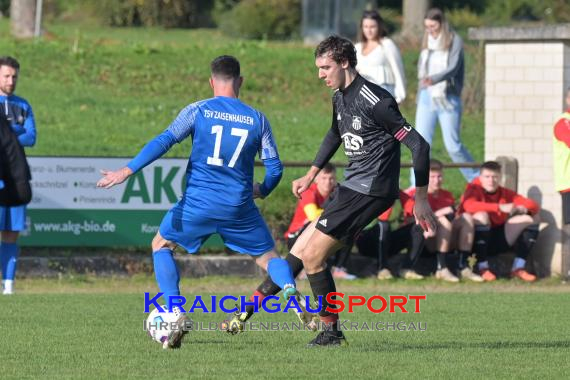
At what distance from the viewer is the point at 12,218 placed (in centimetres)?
1395

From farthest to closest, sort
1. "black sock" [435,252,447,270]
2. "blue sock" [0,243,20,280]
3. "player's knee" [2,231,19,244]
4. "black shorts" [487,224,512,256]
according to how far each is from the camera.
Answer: "black shorts" [487,224,512,256], "black sock" [435,252,447,270], "player's knee" [2,231,19,244], "blue sock" [0,243,20,280]

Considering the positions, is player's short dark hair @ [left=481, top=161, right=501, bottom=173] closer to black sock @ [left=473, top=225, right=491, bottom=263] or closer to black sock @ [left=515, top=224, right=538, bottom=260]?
black sock @ [left=473, top=225, right=491, bottom=263]

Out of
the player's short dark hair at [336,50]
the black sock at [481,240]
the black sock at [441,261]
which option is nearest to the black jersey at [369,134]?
the player's short dark hair at [336,50]

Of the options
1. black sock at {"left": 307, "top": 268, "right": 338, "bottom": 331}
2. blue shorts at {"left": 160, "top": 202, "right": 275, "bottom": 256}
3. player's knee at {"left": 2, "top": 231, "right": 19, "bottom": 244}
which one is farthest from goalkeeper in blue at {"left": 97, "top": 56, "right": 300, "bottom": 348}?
player's knee at {"left": 2, "top": 231, "right": 19, "bottom": 244}

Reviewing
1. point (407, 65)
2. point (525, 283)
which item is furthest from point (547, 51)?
point (407, 65)

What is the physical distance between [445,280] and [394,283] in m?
0.64

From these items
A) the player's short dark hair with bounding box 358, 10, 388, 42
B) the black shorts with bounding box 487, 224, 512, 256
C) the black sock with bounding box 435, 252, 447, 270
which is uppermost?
the player's short dark hair with bounding box 358, 10, 388, 42

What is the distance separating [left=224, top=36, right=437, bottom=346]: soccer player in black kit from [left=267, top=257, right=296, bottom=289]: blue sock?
25 cm

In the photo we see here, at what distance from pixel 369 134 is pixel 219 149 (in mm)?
1027

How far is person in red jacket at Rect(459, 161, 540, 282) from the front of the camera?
15.6 m

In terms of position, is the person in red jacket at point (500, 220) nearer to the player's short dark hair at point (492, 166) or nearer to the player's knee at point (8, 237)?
the player's short dark hair at point (492, 166)

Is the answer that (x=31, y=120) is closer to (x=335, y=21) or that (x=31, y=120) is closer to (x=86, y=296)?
(x=86, y=296)

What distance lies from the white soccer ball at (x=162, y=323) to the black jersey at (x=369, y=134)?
1516 mm

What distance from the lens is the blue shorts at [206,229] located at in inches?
358
